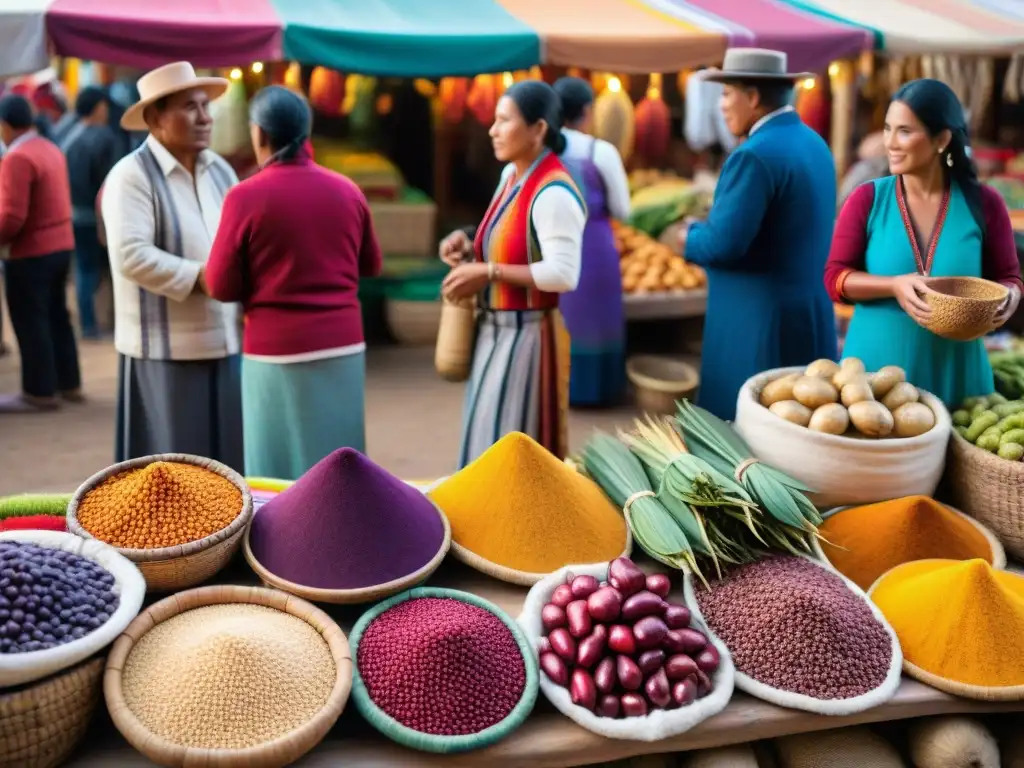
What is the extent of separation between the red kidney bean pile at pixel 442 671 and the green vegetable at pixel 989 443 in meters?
1.07

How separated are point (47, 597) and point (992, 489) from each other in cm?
167

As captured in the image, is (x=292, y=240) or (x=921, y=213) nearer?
(x=921, y=213)

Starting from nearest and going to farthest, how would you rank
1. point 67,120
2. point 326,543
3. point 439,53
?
point 326,543 → point 439,53 → point 67,120

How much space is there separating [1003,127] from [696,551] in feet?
24.6

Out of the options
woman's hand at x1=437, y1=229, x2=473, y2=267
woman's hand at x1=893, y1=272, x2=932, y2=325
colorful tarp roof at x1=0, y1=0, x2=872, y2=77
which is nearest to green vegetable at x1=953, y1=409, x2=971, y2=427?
woman's hand at x1=893, y1=272, x2=932, y2=325

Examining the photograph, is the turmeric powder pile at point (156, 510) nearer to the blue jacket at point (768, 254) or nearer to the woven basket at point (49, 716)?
the woven basket at point (49, 716)

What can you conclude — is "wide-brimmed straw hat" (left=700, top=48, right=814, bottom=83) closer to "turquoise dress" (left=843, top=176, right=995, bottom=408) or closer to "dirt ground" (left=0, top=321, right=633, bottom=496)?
"turquoise dress" (left=843, top=176, right=995, bottom=408)

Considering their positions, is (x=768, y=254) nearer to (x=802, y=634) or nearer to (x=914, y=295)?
(x=914, y=295)

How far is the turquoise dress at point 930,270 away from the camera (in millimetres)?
2221

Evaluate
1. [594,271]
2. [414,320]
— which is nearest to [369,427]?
[594,271]

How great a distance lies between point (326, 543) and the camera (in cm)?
164

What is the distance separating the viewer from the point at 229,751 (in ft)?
4.22

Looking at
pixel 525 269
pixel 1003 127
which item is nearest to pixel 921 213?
pixel 525 269

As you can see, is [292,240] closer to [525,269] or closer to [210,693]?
[525,269]
